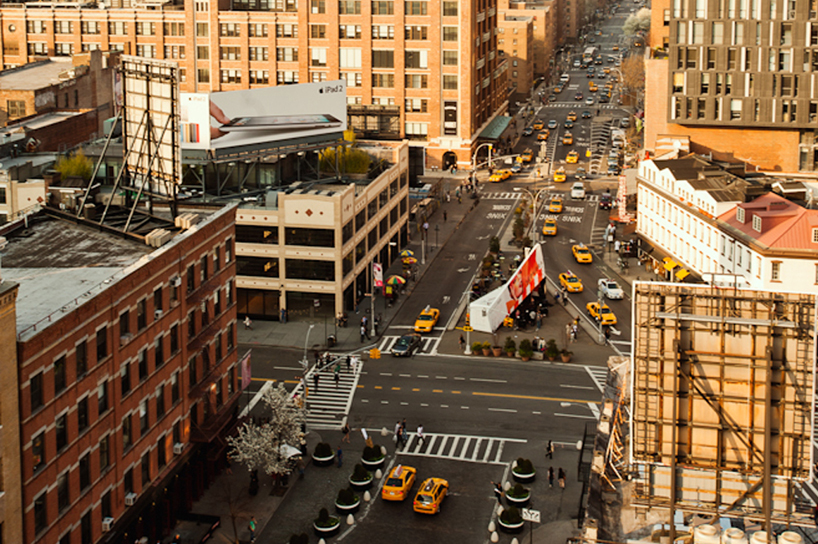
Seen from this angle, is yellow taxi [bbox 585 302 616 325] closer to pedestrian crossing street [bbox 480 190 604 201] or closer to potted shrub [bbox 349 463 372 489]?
potted shrub [bbox 349 463 372 489]

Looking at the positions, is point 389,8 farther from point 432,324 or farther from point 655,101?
point 432,324

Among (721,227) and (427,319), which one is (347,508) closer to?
(427,319)

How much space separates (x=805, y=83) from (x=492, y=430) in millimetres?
79940

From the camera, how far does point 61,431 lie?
50031 millimetres

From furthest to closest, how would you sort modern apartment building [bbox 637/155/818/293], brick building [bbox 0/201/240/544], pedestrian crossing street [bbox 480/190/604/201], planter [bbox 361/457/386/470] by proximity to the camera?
1. pedestrian crossing street [bbox 480/190/604/201]
2. modern apartment building [bbox 637/155/818/293]
3. planter [bbox 361/457/386/470]
4. brick building [bbox 0/201/240/544]

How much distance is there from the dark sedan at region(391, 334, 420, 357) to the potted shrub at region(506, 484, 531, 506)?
27.3 metres

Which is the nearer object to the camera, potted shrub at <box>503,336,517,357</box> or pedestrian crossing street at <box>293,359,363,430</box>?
pedestrian crossing street at <box>293,359,363,430</box>

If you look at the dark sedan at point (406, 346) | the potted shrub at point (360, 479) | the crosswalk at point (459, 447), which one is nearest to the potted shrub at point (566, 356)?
the dark sedan at point (406, 346)

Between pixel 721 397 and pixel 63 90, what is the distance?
10337 centimetres

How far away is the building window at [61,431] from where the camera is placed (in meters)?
49.7

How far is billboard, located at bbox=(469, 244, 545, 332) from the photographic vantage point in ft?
316

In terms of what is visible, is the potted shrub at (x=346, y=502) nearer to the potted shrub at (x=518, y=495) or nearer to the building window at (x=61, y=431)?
the potted shrub at (x=518, y=495)

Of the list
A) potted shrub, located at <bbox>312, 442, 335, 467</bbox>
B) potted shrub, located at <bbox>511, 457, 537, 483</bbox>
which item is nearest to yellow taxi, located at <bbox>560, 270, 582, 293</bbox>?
potted shrub, located at <bbox>511, 457, 537, 483</bbox>

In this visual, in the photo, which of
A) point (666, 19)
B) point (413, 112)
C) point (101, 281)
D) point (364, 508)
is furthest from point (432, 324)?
point (666, 19)
